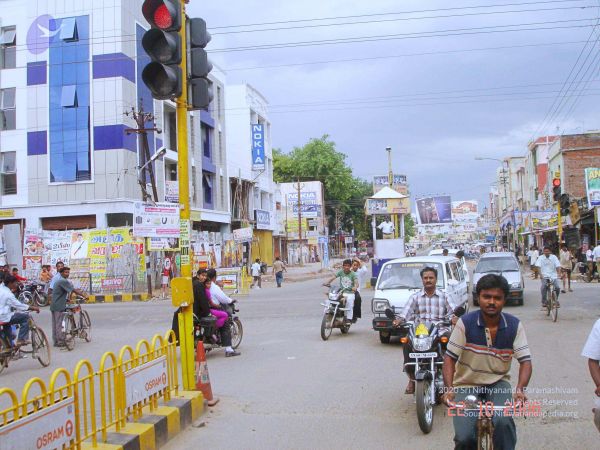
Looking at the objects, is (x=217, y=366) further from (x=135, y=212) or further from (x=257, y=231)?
(x=257, y=231)

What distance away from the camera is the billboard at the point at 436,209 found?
5959 cm

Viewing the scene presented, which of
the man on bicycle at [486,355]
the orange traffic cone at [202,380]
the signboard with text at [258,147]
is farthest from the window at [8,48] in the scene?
the man on bicycle at [486,355]

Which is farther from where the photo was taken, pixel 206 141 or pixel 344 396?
pixel 206 141

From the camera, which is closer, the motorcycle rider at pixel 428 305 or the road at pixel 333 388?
the road at pixel 333 388

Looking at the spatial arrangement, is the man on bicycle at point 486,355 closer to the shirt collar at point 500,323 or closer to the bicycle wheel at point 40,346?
the shirt collar at point 500,323

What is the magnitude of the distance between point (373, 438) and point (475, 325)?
92.5 inches

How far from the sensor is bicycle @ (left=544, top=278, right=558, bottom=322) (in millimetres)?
14359

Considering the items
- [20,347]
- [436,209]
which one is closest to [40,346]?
[20,347]

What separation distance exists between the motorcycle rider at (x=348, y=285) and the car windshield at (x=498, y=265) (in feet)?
24.2

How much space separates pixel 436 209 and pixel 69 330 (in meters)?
50.9

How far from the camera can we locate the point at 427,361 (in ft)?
21.9

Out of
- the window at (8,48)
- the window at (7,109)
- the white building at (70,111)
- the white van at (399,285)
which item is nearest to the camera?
the white van at (399,285)

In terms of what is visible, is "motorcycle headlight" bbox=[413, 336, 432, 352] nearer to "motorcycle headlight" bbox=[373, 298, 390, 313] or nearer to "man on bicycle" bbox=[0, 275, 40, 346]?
"motorcycle headlight" bbox=[373, 298, 390, 313]

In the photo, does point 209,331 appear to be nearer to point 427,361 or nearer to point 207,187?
point 427,361
